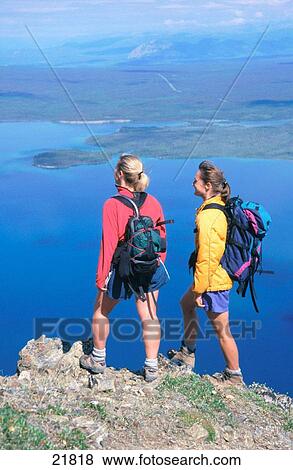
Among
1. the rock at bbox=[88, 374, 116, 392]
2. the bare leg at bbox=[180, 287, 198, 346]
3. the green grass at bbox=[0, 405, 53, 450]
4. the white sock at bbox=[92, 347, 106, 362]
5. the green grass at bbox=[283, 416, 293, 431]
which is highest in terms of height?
the bare leg at bbox=[180, 287, 198, 346]

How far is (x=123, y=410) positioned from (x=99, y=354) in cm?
58

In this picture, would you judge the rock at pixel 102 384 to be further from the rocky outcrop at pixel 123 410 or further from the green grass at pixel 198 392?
the green grass at pixel 198 392

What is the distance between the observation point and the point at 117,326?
6.38 metres

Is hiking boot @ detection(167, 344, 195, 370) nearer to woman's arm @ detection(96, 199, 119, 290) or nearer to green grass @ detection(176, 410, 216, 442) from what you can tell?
green grass @ detection(176, 410, 216, 442)

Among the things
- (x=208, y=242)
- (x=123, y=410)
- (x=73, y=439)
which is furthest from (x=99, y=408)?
(x=208, y=242)

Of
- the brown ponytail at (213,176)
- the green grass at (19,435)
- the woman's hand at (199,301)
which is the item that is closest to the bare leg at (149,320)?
the woman's hand at (199,301)

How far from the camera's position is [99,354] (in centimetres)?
566

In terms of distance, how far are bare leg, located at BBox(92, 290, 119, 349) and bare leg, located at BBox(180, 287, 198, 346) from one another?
→ 0.66 metres

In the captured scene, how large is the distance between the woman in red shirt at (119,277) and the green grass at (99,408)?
53cm

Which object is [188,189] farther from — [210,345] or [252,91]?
[252,91]

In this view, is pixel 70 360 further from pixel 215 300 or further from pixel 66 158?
pixel 66 158

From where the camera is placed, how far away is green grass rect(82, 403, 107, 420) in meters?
5.06

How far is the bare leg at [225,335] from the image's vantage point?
18.4 feet

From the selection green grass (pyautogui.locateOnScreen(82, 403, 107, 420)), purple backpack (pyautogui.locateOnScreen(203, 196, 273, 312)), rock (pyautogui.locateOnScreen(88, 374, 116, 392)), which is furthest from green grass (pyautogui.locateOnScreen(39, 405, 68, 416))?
purple backpack (pyautogui.locateOnScreen(203, 196, 273, 312))
